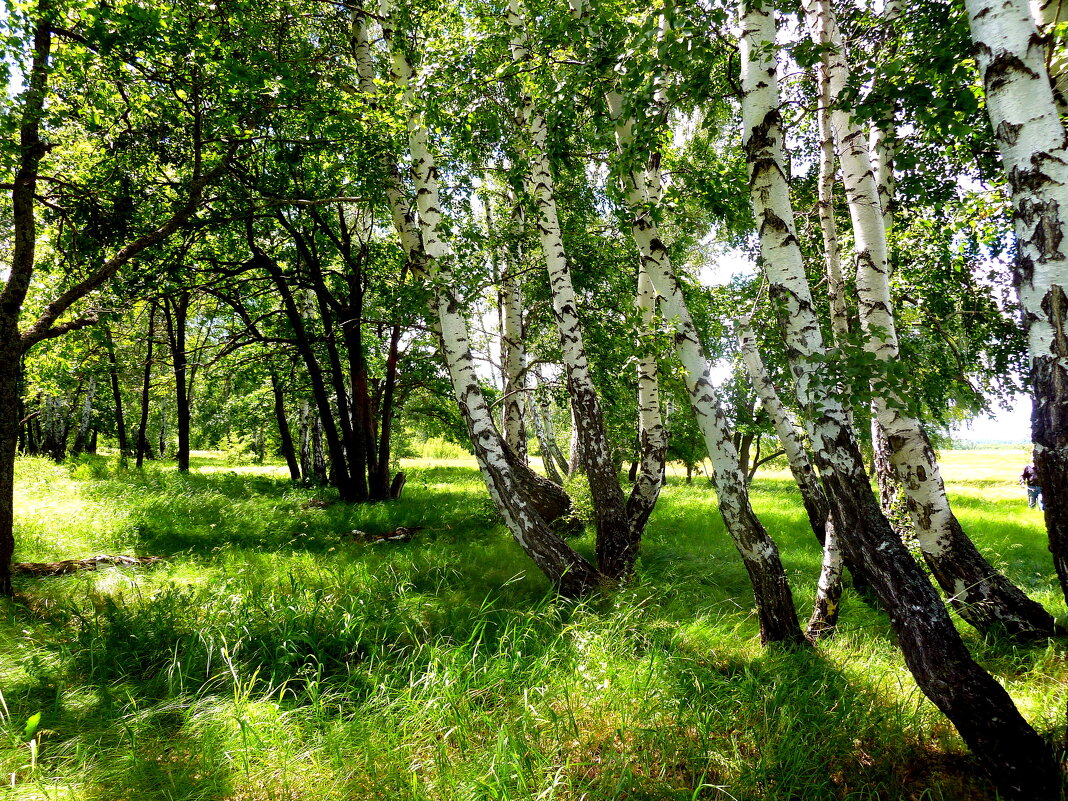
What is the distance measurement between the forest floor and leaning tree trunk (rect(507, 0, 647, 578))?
1.72 ft

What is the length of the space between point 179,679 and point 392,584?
1.92 metres

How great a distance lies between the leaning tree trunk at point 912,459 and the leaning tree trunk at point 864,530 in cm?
157

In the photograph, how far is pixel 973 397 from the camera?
15.3 feet

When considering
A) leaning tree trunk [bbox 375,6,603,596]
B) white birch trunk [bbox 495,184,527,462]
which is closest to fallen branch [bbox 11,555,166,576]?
leaning tree trunk [bbox 375,6,603,596]

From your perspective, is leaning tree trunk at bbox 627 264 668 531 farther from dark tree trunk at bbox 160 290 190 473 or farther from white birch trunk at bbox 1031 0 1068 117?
dark tree trunk at bbox 160 290 190 473

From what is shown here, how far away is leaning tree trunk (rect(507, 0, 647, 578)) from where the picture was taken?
5270 millimetres

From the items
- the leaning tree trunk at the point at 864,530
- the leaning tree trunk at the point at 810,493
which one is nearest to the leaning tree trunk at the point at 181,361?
the leaning tree trunk at the point at 810,493

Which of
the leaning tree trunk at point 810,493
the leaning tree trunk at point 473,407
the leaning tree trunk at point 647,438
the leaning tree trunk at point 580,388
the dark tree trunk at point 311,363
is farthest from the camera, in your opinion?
the dark tree trunk at point 311,363

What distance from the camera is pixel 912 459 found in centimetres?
401

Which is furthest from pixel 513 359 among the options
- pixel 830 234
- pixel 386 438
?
pixel 830 234

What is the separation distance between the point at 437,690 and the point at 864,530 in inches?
106

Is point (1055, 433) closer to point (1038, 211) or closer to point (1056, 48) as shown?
point (1038, 211)

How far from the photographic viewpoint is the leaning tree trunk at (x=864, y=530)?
90.5 inches

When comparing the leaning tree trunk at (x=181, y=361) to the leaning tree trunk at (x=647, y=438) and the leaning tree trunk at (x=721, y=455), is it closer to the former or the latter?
the leaning tree trunk at (x=647, y=438)
